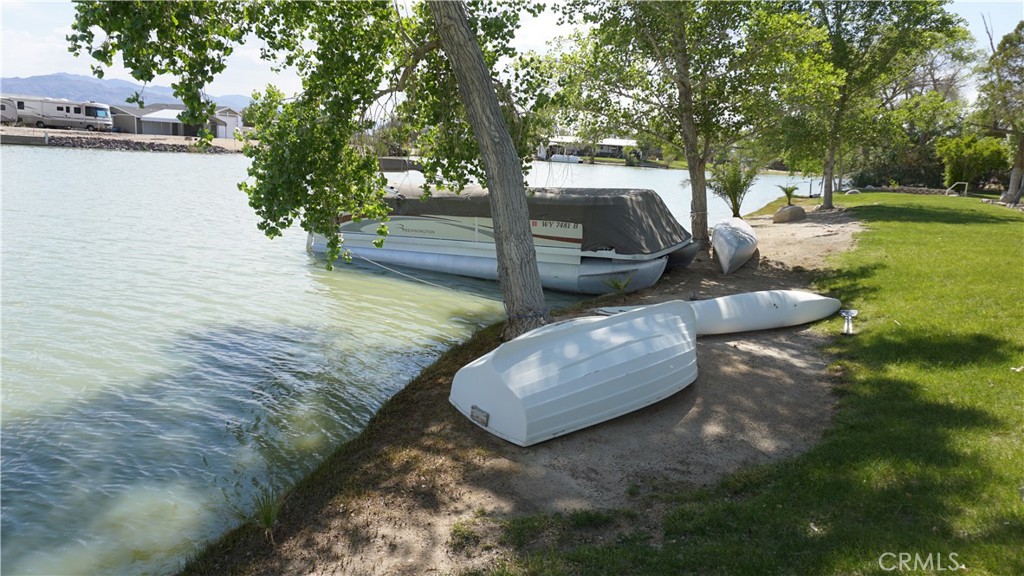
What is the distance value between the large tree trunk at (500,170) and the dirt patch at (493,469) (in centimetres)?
154

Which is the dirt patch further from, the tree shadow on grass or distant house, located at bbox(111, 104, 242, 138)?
distant house, located at bbox(111, 104, 242, 138)

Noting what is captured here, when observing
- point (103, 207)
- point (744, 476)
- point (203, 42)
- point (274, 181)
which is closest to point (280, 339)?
point (274, 181)

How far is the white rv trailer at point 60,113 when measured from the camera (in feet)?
240

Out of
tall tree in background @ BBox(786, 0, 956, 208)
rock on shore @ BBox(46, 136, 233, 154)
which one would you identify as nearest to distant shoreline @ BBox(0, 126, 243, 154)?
rock on shore @ BBox(46, 136, 233, 154)

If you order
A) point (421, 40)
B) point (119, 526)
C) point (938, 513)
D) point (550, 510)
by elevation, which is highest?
point (421, 40)

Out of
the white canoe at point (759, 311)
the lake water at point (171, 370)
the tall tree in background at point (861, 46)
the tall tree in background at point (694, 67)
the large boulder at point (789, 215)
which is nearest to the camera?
the lake water at point (171, 370)

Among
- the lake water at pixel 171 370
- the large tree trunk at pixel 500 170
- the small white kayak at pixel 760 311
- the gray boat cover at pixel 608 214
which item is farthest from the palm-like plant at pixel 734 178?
the large tree trunk at pixel 500 170

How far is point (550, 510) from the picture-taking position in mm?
5715

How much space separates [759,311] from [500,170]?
4824mm

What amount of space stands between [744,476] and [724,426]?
132cm

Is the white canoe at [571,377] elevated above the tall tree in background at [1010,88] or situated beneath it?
situated beneath

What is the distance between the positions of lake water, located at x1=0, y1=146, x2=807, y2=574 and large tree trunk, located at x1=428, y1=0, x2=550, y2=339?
89.3 inches

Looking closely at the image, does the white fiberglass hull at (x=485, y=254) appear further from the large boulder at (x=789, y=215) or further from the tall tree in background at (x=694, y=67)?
the large boulder at (x=789, y=215)

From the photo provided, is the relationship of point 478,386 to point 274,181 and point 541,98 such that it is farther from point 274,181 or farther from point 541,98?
point 541,98
